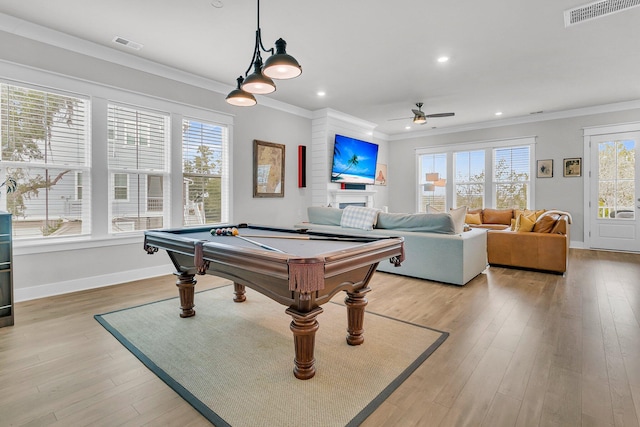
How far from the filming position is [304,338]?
75.8 inches

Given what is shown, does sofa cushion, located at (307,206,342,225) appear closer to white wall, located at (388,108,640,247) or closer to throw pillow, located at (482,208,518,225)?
throw pillow, located at (482,208,518,225)

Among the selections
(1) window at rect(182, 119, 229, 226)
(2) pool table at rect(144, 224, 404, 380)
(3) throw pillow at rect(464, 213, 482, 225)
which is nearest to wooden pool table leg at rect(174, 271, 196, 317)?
(2) pool table at rect(144, 224, 404, 380)

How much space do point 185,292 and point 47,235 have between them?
1.95 meters

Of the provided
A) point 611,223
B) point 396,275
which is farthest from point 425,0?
point 611,223

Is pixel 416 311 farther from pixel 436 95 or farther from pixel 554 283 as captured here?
pixel 436 95

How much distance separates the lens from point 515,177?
738 centimetres

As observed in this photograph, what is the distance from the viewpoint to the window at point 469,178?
7.85 meters

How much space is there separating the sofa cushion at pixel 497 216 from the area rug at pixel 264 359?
541 centimetres

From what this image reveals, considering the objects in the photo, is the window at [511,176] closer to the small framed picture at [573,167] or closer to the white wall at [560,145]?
the white wall at [560,145]

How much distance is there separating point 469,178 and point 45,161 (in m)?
8.06

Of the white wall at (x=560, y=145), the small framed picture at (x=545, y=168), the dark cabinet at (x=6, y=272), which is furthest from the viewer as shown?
A: the small framed picture at (x=545, y=168)

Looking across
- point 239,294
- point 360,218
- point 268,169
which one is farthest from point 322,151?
point 239,294

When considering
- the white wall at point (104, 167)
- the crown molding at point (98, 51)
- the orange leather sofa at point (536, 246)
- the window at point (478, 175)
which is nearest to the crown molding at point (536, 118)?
the window at point (478, 175)

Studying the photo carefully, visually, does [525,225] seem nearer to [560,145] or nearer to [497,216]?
[497,216]
